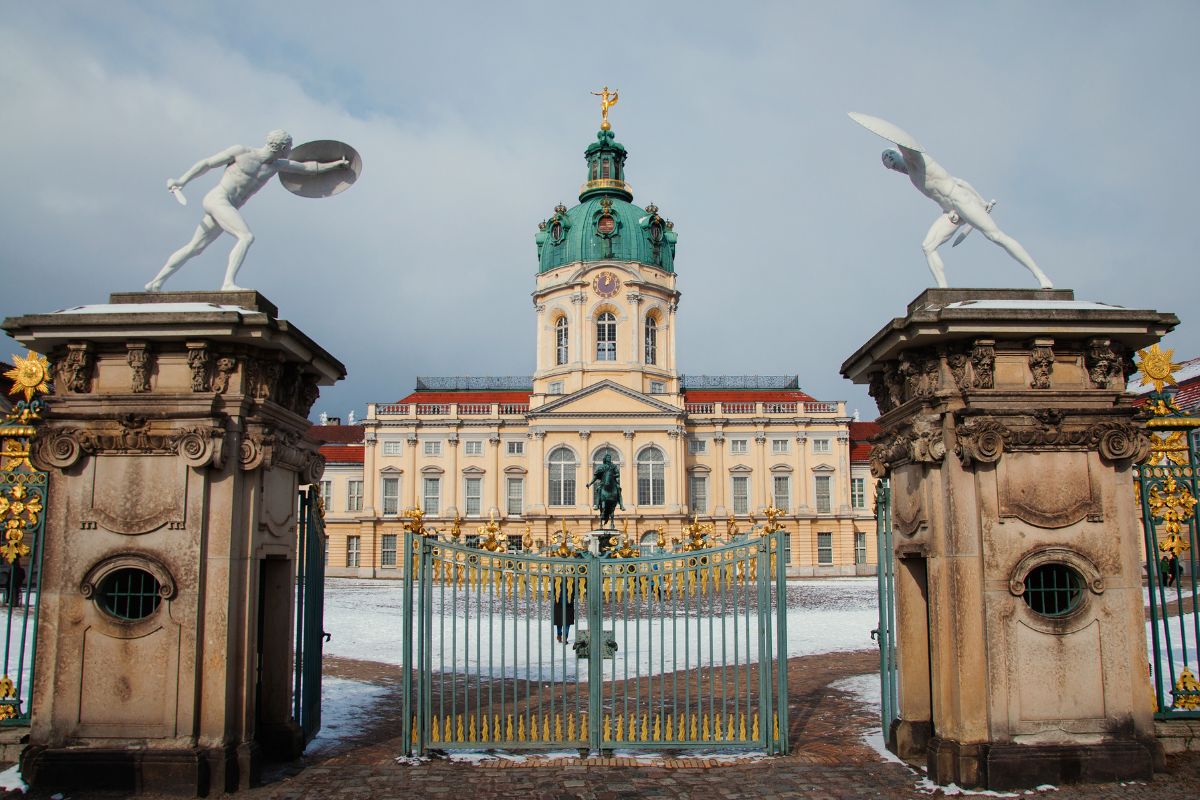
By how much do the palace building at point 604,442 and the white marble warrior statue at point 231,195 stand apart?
145 ft

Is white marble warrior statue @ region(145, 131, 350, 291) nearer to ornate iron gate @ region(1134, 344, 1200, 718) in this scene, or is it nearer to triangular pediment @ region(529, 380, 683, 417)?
ornate iron gate @ region(1134, 344, 1200, 718)

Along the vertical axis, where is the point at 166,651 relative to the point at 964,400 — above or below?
below

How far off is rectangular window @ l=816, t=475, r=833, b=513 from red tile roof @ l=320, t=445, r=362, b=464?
27.7m

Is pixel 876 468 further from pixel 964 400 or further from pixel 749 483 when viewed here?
pixel 749 483

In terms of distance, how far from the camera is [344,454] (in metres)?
58.8

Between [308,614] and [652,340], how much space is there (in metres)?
47.0

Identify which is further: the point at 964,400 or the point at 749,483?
the point at 749,483

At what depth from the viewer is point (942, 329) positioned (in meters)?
7.84

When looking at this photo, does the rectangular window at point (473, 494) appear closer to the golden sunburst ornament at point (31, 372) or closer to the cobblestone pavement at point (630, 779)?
the cobblestone pavement at point (630, 779)

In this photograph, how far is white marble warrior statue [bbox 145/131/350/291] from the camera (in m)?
8.44

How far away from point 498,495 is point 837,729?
152 feet

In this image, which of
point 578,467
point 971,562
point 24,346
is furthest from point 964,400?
point 578,467

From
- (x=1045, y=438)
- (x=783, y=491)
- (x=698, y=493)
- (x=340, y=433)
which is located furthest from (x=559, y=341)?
(x=1045, y=438)

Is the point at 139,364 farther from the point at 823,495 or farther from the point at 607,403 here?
the point at 823,495
